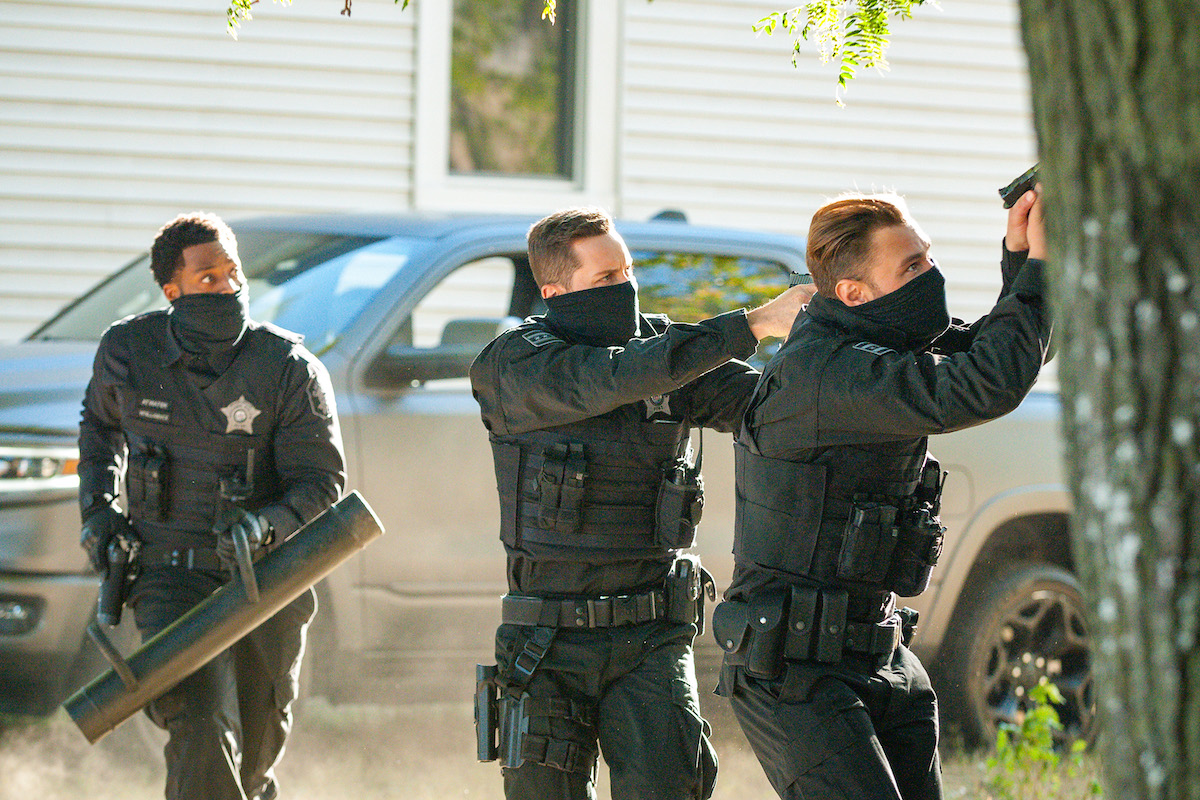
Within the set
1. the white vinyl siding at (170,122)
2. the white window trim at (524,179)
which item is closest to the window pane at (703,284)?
the white window trim at (524,179)

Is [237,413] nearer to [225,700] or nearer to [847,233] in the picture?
[225,700]

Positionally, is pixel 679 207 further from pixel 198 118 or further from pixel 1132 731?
pixel 1132 731

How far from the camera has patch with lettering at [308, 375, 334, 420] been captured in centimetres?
375

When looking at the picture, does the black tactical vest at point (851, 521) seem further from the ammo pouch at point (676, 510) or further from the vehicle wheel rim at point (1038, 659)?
the vehicle wheel rim at point (1038, 659)

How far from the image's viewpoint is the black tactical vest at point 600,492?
10.4ft

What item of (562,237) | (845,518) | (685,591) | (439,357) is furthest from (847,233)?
(439,357)

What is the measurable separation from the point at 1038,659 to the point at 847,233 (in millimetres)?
2989

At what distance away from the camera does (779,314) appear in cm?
293

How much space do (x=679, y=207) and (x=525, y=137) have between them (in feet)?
3.60

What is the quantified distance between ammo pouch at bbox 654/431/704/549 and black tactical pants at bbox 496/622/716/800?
0.22 meters

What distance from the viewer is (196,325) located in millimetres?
3695

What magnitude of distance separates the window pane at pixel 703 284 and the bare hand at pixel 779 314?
84.2 inches

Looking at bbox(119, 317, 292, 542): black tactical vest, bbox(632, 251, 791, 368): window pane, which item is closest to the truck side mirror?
bbox(632, 251, 791, 368): window pane

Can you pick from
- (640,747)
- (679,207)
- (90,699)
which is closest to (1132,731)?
(640,747)
